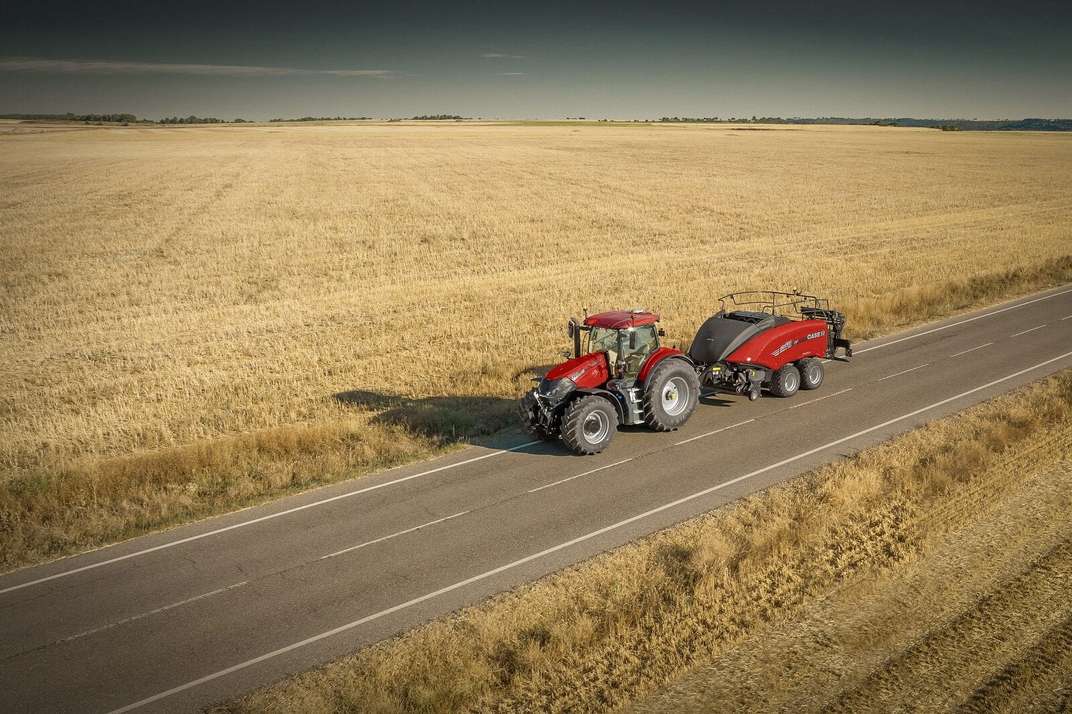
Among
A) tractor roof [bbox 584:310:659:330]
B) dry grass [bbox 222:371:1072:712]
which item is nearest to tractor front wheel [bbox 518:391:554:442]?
tractor roof [bbox 584:310:659:330]

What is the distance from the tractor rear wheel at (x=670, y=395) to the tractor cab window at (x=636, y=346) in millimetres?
355

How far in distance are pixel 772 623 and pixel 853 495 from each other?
390cm

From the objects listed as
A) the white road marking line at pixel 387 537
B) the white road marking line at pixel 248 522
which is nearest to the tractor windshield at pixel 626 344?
the white road marking line at pixel 248 522

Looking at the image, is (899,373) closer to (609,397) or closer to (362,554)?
(609,397)

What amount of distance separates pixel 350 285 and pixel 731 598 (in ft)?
81.3

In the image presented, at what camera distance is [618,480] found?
558 inches

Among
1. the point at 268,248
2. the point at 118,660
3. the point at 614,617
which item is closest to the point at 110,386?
the point at 118,660

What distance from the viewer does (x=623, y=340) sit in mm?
15609

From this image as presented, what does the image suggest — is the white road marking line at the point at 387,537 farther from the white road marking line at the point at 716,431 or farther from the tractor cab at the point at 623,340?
the white road marking line at the point at 716,431

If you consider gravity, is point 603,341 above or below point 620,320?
below

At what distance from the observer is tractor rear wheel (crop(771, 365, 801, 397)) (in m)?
18.2

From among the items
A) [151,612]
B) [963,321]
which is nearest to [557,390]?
[151,612]

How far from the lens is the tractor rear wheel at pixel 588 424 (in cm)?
1472

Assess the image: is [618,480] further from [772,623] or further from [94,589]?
[94,589]
